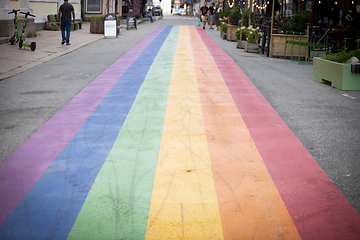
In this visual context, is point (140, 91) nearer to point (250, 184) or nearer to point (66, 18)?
point (250, 184)

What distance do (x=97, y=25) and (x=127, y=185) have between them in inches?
881

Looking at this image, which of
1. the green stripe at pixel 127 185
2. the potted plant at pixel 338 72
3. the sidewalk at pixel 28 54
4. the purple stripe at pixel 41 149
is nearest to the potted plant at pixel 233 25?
the sidewalk at pixel 28 54

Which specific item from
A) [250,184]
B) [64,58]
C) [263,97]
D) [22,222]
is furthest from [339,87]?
[64,58]

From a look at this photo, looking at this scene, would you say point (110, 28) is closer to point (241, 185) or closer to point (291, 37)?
point (291, 37)

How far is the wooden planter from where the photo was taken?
81.5ft

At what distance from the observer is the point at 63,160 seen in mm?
4910

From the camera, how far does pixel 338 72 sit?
30.7ft

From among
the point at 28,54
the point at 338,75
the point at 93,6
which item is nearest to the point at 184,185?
the point at 338,75

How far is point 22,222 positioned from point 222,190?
2.01 metres

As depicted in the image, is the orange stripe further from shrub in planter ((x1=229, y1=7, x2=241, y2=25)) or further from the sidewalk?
shrub in planter ((x1=229, y1=7, x2=241, y2=25))

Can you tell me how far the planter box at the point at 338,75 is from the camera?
9172 mm

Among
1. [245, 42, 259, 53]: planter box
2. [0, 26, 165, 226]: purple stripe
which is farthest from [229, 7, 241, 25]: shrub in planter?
[0, 26, 165, 226]: purple stripe

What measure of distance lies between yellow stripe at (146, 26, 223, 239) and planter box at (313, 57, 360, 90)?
157 inches

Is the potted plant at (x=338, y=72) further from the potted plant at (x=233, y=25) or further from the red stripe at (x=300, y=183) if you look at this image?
the potted plant at (x=233, y=25)
